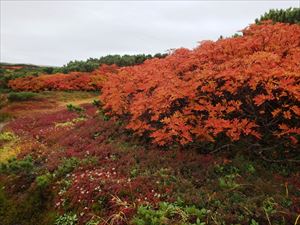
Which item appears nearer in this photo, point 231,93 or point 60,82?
point 231,93

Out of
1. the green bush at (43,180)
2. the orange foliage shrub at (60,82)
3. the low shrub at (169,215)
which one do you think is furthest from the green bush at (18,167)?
the orange foliage shrub at (60,82)

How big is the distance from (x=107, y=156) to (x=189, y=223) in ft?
14.5

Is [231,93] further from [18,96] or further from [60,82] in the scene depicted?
[60,82]

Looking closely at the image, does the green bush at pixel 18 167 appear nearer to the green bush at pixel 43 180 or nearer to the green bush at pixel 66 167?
the green bush at pixel 43 180

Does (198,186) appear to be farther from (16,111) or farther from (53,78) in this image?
(53,78)

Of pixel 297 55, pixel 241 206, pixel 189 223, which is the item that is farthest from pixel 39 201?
pixel 297 55

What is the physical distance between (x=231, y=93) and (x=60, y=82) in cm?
2483

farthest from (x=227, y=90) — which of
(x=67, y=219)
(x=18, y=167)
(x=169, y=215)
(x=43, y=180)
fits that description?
(x=18, y=167)

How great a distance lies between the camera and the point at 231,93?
25.6 feet

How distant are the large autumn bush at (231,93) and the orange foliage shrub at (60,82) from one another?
20.4m

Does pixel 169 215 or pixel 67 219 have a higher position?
pixel 169 215

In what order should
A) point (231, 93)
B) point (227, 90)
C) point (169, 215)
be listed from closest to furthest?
point (169, 215), point (231, 93), point (227, 90)

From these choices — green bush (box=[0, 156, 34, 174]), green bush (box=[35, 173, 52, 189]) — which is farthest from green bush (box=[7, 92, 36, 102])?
green bush (box=[35, 173, 52, 189])

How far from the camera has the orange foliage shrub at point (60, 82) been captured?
29484 mm
